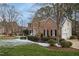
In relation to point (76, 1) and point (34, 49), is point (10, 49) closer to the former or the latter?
point (34, 49)

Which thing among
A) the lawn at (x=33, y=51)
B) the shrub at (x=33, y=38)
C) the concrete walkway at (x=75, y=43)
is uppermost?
the shrub at (x=33, y=38)

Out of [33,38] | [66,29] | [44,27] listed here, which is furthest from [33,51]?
[66,29]

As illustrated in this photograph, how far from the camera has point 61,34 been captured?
429 cm

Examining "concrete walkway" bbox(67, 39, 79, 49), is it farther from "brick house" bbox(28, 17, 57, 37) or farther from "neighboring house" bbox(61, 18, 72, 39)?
"brick house" bbox(28, 17, 57, 37)

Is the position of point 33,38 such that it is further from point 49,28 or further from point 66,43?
point 66,43

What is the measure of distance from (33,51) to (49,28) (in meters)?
0.28

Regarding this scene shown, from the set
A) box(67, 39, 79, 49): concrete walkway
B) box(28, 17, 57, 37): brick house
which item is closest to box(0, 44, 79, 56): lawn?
box(67, 39, 79, 49): concrete walkway

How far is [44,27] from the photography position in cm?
429

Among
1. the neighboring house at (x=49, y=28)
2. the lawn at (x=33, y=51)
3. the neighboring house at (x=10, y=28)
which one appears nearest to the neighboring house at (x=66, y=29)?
the neighboring house at (x=49, y=28)

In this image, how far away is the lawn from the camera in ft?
14.0

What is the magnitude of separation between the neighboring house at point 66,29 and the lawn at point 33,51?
0.46 feet

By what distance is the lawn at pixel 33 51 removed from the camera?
426cm

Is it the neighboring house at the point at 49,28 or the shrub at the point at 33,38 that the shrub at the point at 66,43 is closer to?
the neighboring house at the point at 49,28

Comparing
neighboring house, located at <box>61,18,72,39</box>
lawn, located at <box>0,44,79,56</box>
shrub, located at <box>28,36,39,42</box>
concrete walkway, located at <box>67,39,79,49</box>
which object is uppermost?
neighboring house, located at <box>61,18,72,39</box>
